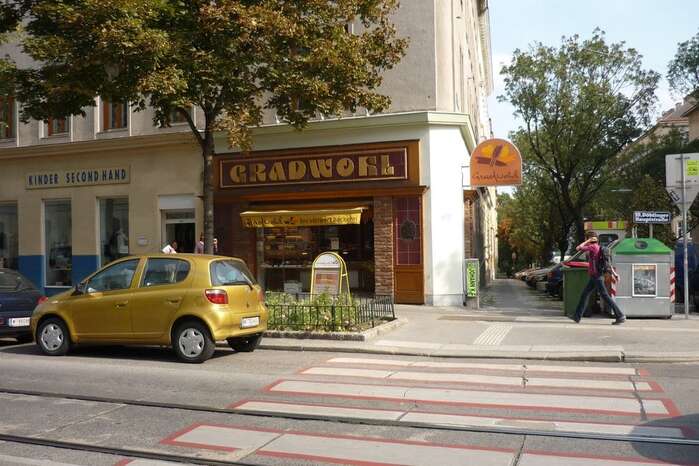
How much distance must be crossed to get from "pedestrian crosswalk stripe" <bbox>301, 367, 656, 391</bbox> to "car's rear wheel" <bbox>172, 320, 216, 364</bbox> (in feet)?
5.26

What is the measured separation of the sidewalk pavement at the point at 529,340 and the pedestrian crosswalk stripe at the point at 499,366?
1.90 ft

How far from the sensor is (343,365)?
960 cm

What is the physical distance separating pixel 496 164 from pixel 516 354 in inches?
287

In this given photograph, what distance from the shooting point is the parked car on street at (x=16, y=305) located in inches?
463

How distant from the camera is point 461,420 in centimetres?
635

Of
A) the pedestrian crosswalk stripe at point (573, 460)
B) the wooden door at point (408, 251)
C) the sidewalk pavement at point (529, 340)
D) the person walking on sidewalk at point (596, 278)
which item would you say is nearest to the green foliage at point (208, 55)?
the wooden door at point (408, 251)

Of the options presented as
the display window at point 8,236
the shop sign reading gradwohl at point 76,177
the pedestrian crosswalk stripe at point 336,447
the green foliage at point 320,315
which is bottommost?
the pedestrian crosswalk stripe at point 336,447

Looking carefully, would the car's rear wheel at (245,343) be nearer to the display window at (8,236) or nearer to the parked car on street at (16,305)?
the parked car on street at (16,305)

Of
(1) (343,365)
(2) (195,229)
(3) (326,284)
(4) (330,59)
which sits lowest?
(1) (343,365)

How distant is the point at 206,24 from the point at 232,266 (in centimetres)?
473

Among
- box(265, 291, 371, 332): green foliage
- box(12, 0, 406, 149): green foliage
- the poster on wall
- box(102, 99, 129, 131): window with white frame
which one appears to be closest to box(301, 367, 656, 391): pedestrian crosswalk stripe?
box(265, 291, 371, 332): green foliage

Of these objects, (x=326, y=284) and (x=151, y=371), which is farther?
(x=326, y=284)

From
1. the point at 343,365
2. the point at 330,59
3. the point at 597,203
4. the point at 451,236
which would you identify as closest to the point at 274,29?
the point at 330,59

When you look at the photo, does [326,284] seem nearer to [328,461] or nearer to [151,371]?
[151,371]
